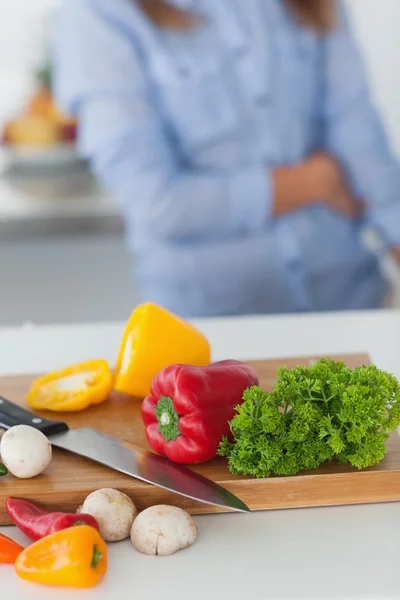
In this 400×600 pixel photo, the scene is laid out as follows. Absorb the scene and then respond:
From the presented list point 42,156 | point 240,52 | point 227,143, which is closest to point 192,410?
point 227,143

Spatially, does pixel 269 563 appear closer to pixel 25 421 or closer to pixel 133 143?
pixel 25 421

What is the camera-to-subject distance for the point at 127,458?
3.06 ft

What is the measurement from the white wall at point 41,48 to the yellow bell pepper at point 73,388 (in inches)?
76.9

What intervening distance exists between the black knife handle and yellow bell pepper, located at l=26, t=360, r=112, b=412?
0.06 metres

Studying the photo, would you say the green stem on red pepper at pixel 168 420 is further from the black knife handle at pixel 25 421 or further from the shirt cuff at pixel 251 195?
the shirt cuff at pixel 251 195

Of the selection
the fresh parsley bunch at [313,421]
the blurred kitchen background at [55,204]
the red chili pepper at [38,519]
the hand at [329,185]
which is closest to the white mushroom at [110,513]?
the red chili pepper at [38,519]

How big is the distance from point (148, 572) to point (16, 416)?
308mm

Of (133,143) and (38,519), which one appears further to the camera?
(133,143)

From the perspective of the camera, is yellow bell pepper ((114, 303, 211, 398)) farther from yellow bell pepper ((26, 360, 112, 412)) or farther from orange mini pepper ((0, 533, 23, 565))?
orange mini pepper ((0, 533, 23, 565))

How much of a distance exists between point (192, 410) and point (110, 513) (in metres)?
0.15

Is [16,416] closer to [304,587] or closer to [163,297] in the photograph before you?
[304,587]

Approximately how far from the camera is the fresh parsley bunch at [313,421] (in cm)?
86

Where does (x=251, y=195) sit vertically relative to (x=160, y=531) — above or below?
below

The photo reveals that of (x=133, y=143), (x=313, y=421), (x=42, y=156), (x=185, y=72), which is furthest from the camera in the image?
(x=42, y=156)
